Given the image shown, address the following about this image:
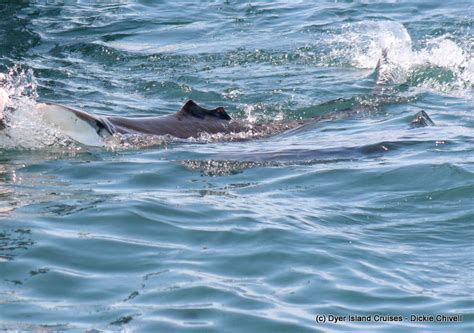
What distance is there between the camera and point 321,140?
9.46 metres

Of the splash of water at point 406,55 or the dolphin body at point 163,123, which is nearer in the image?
the dolphin body at point 163,123

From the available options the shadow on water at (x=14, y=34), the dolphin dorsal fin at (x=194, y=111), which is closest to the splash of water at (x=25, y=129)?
the dolphin dorsal fin at (x=194, y=111)

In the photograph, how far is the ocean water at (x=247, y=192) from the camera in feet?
17.7

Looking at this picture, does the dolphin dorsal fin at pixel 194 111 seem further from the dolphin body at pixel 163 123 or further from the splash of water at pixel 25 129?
the splash of water at pixel 25 129

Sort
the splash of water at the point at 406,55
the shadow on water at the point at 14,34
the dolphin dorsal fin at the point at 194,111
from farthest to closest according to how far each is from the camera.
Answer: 1. the shadow on water at the point at 14,34
2. the splash of water at the point at 406,55
3. the dolphin dorsal fin at the point at 194,111

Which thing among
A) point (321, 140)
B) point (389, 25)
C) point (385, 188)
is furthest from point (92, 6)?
point (385, 188)

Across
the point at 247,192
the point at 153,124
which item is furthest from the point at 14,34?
the point at 247,192

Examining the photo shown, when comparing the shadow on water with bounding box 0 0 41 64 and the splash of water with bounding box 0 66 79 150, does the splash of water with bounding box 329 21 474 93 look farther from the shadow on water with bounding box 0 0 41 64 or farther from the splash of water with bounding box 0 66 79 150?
the splash of water with bounding box 0 66 79 150

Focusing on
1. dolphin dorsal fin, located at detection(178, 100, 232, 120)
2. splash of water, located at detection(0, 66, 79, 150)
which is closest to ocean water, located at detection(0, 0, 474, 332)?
splash of water, located at detection(0, 66, 79, 150)

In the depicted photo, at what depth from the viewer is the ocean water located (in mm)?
5387

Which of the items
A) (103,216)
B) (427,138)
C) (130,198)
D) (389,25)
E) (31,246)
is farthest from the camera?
(389,25)

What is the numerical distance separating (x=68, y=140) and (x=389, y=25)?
283 inches

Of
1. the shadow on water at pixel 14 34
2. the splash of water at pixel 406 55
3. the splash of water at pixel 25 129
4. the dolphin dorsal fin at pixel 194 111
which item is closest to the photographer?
the splash of water at pixel 25 129

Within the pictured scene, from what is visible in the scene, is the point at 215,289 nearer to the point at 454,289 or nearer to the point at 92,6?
the point at 454,289
